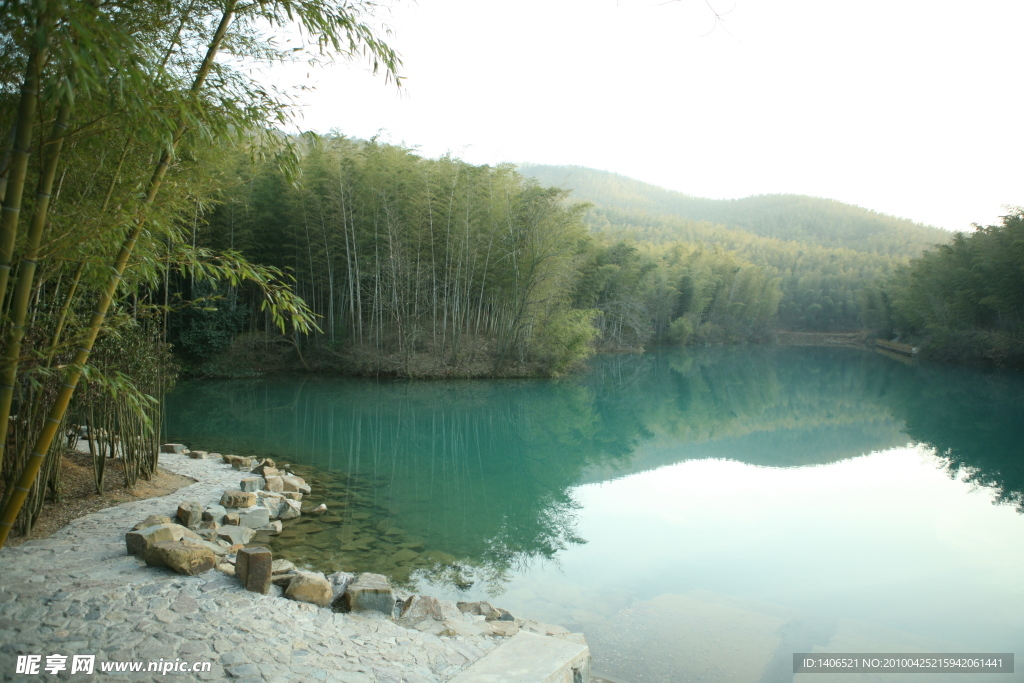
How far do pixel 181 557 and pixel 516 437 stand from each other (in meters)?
6.56

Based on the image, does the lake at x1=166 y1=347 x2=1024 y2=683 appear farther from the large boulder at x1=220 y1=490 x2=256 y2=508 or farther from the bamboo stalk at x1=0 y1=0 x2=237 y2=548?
the bamboo stalk at x1=0 y1=0 x2=237 y2=548

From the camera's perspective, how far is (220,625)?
2742mm

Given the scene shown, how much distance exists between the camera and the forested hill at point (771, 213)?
207 feet

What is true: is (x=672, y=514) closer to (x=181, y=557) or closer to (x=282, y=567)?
(x=282, y=567)

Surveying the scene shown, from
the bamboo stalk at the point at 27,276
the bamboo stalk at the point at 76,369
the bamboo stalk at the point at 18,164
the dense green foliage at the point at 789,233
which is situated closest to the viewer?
the bamboo stalk at the point at 18,164

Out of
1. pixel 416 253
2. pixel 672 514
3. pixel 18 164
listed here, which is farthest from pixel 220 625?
pixel 416 253

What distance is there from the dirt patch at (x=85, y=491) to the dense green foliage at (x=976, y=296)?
23519 mm

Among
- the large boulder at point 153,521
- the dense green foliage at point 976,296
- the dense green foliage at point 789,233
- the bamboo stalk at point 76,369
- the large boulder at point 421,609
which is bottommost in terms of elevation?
the large boulder at point 421,609

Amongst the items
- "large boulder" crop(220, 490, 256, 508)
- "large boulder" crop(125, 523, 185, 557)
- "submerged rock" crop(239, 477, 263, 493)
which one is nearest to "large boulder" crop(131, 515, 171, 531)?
"large boulder" crop(125, 523, 185, 557)

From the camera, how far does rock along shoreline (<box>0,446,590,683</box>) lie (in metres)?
2.42

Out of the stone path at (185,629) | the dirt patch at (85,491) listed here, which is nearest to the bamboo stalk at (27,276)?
the stone path at (185,629)

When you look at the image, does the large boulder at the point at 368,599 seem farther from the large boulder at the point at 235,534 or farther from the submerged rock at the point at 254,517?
the submerged rock at the point at 254,517

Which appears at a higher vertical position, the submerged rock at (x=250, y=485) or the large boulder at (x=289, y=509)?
the submerged rock at (x=250, y=485)

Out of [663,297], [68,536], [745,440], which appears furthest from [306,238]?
[663,297]
